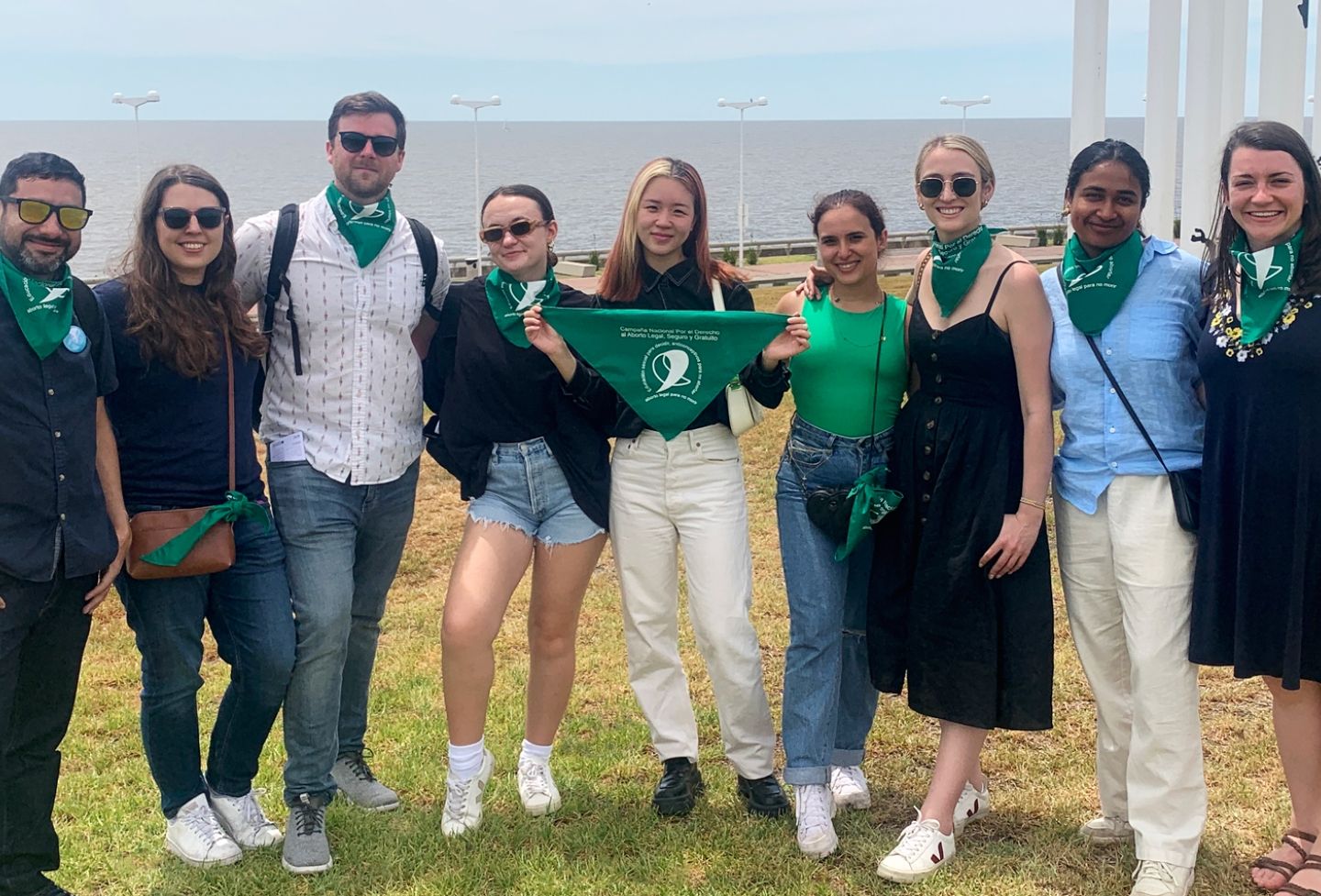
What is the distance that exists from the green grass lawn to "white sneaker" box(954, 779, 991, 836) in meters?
0.05

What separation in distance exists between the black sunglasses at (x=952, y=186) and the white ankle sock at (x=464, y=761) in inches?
107

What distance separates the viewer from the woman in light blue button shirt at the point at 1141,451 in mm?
4277

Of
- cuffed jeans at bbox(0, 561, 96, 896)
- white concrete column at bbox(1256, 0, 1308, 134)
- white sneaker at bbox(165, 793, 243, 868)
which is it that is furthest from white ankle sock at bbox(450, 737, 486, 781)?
white concrete column at bbox(1256, 0, 1308, 134)

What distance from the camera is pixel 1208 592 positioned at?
13.8ft

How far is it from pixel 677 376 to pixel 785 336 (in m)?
0.43

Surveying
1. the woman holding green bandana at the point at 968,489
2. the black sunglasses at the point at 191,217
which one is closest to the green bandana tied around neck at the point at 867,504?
the woman holding green bandana at the point at 968,489

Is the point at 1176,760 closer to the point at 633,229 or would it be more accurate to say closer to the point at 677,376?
the point at 677,376

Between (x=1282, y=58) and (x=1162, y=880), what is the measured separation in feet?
26.3

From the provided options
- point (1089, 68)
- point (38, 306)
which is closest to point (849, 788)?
point (38, 306)

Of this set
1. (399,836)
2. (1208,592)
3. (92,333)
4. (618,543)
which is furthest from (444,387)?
(1208,592)

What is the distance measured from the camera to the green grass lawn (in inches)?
180

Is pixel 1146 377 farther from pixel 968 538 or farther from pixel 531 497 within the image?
pixel 531 497

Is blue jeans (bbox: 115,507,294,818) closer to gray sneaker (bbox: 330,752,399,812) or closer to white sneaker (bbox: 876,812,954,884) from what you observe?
gray sneaker (bbox: 330,752,399,812)

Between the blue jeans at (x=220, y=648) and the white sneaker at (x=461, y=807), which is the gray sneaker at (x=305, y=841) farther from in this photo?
the white sneaker at (x=461, y=807)
